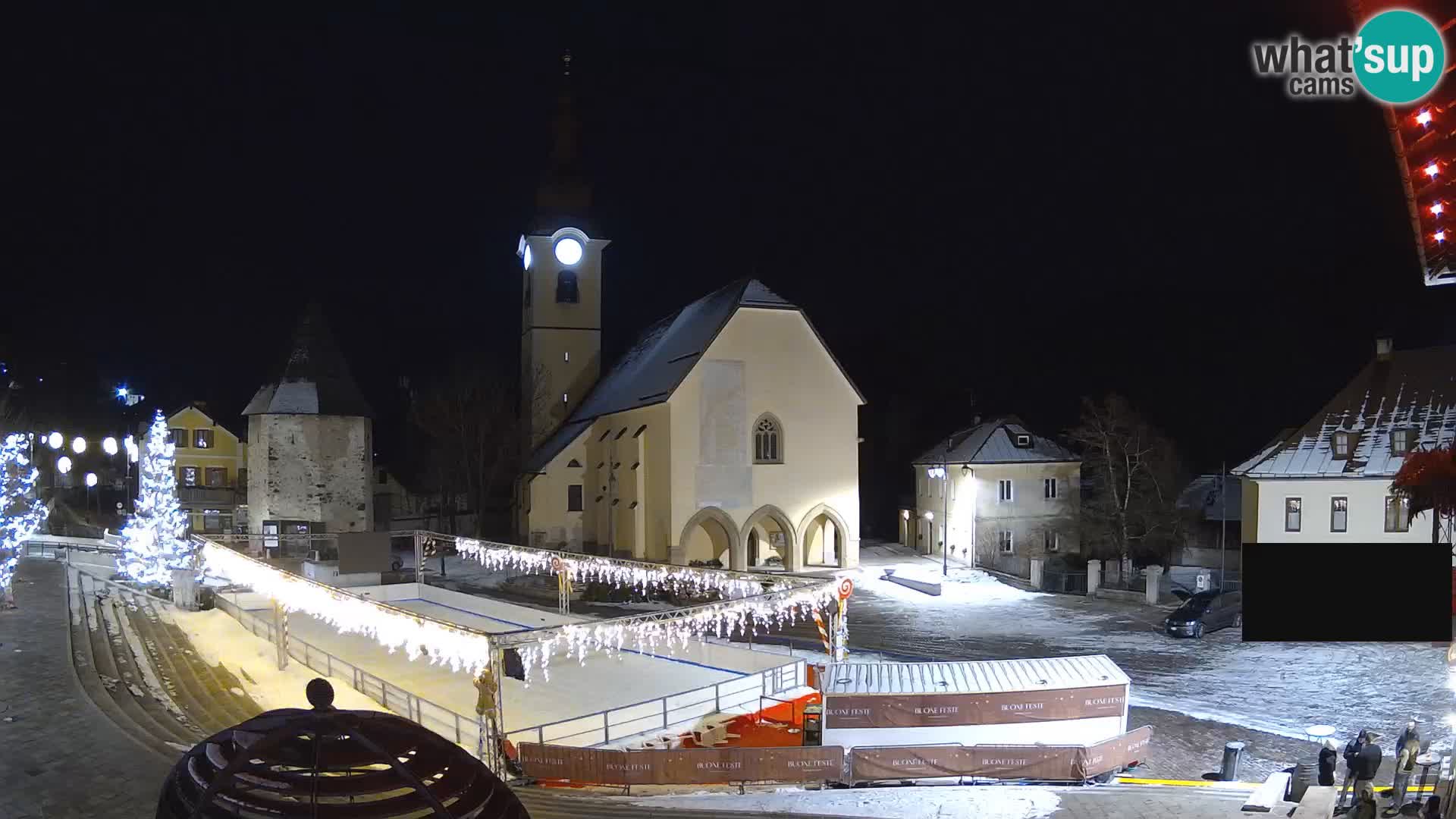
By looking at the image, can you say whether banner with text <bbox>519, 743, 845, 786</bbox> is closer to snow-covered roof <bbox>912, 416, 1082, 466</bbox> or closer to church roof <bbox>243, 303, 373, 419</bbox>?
snow-covered roof <bbox>912, 416, 1082, 466</bbox>

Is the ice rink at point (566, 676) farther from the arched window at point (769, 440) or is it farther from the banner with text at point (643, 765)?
the arched window at point (769, 440)

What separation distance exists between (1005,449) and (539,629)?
96.8 ft

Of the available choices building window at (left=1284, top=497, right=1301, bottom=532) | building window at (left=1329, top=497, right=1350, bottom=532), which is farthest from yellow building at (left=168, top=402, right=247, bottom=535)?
building window at (left=1329, top=497, right=1350, bottom=532)

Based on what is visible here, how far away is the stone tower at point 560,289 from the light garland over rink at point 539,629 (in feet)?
70.2

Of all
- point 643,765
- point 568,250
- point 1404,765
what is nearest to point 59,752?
point 643,765

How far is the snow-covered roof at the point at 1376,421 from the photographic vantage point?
94.9 ft

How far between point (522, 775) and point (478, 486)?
35.6 metres

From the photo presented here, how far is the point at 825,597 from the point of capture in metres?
17.6

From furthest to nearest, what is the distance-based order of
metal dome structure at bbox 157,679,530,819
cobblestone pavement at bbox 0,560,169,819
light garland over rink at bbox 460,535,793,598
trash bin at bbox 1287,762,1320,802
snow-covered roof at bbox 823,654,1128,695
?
light garland over rink at bbox 460,535,793,598
snow-covered roof at bbox 823,654,1128,695
trash bin at bbox 1287,762,1320,802
cobblestone pavement at bbox 0,560,169,819
metal dome structure at bbox 157,679,530,819

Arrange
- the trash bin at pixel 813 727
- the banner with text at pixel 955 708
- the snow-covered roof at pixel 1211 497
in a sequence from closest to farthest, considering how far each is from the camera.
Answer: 1. the banner with text at pixel 955 708
2. the trash bin at pixel 813 727
3. the snow-covered roof at pixel 1211 497

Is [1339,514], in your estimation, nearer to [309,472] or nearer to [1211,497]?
[1211,497]

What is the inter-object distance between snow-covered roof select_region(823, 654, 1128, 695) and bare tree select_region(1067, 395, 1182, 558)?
20.7m

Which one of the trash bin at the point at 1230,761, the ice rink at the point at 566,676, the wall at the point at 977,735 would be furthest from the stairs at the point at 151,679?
the trash bin at the point at 1230,761

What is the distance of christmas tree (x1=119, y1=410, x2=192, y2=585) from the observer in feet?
88.4
